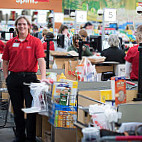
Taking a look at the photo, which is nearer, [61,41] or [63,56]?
[63,56]

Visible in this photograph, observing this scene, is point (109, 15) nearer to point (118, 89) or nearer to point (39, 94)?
point (39, 94)

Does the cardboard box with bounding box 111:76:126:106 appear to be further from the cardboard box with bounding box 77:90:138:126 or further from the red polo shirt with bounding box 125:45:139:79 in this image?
the red polo shirt with bounding box 125:45:139:79

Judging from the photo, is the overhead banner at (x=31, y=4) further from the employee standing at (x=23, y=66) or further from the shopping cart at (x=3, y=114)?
the employee standing at (x=23, y=66)

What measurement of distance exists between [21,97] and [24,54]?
0.51 meters

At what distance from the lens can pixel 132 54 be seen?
5543mm

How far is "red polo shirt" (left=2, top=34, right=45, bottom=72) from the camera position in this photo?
4688mm

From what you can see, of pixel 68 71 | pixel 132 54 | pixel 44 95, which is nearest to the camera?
pixel 44 95

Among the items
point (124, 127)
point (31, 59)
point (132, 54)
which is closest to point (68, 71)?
point (132, 54)

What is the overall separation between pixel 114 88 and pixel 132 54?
1574 millimetres

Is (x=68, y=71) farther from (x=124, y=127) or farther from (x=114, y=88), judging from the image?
(x=124, y=127)

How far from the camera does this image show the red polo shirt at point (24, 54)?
4688mm

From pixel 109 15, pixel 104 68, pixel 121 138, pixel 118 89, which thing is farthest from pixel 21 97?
pixel 109 15

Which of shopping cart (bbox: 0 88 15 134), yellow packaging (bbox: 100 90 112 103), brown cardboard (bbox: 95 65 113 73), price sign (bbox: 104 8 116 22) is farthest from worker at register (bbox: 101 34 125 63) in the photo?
price sign (bbox: 104 8 116 22)

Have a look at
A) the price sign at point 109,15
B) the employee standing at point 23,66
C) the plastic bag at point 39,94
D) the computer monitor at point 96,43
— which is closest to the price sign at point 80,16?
the price sign at point 109,15
